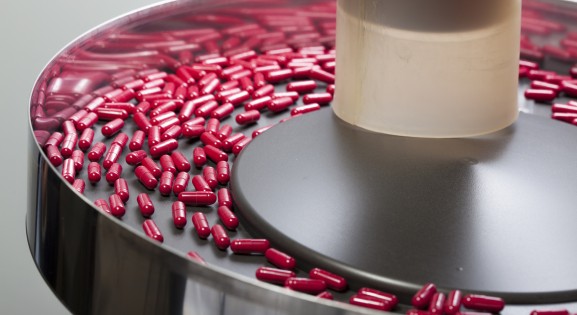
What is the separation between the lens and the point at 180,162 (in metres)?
2.27

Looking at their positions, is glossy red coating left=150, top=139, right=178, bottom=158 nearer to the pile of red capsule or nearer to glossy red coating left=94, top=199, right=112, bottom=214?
the pile of red capsule

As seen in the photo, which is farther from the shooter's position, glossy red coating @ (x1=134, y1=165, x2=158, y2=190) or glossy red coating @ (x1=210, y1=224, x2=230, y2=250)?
glossy red coating @ (x1=134, y1=165, x2=158, y2=190)

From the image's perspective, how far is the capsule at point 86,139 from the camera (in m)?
2.34

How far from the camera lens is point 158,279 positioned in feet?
5.33

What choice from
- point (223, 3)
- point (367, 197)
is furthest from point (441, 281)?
point (223, 3)

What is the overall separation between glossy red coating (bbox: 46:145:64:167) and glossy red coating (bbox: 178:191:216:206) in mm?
299

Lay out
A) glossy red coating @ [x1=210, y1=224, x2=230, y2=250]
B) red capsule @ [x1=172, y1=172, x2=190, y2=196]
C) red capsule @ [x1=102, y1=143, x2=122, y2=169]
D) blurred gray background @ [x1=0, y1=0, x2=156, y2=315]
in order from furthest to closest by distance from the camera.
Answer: blurred gray background @ [x1=0, y1=0, x2=156, y2=315], red capsule @ [x1=102, y1=143, x2=122, y2=169], red capsule @ [x1=172, y1=172, x2=190, y2=196], glossy red coating @ [x1=210, y1=224, x2=230, y2=250]

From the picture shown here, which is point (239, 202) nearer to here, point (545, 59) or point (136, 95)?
point (136, 95)

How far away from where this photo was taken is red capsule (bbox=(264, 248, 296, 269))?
1.82 meters

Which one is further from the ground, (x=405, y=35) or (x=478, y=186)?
(x=405, y=35)

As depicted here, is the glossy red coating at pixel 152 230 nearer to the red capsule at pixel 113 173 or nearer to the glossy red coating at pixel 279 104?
the red capsule at pixel 113 173

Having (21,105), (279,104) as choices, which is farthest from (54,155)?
(21,105)

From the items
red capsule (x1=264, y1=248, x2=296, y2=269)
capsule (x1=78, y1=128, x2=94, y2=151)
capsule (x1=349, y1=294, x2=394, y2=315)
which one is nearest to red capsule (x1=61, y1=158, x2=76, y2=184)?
capsule (x1=78, y1=128, x2=94, y2=151)

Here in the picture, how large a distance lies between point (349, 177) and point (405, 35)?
0.32m
